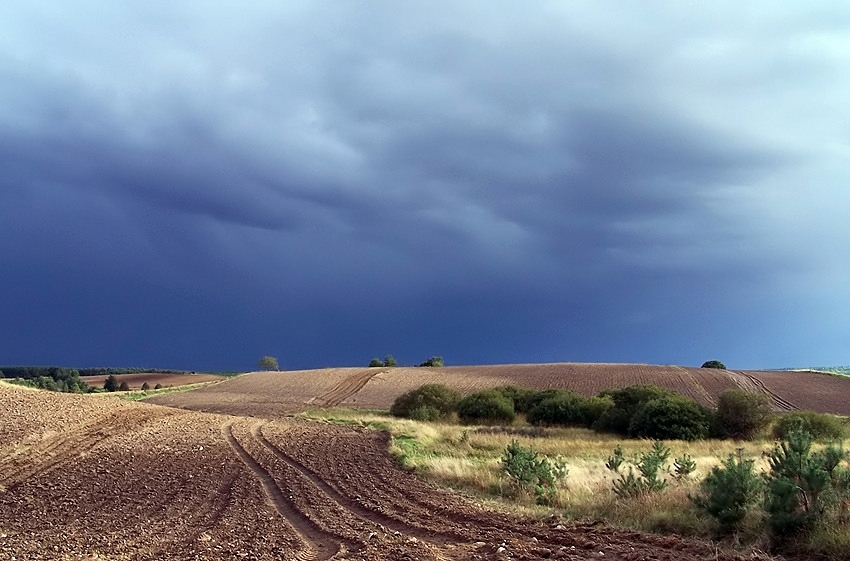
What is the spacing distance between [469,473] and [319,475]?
3.79m

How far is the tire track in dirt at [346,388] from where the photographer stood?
5406cm

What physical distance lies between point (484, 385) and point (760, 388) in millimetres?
27160

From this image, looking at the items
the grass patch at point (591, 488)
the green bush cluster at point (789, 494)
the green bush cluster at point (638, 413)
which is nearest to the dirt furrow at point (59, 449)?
the grass patch at point (591, 488)

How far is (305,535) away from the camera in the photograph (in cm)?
976

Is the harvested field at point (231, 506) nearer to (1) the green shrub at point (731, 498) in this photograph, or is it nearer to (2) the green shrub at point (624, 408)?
(1) the green shrub at point (731, 498)

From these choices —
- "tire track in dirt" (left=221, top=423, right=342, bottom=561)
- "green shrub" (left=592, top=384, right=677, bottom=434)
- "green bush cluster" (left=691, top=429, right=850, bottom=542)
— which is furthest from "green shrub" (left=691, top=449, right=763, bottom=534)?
"green shrub" (left=592, top=384, right=677, bottom=434)

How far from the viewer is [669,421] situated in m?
33.6

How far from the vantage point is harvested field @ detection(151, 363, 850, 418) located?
51.6 m

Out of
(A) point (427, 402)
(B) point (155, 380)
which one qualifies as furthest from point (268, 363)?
(A) point (427, 402)

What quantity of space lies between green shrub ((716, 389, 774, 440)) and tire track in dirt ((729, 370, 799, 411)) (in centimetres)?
1515

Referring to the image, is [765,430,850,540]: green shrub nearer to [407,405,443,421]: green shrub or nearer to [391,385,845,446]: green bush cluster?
[391,385,845,446]: green bush cluster

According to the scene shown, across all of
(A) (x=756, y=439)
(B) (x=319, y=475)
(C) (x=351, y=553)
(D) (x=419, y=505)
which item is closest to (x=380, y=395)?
(A) (x=756, y=439)

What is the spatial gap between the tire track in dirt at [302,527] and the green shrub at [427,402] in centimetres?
2775

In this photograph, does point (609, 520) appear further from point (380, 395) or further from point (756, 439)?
point (380, 395)
